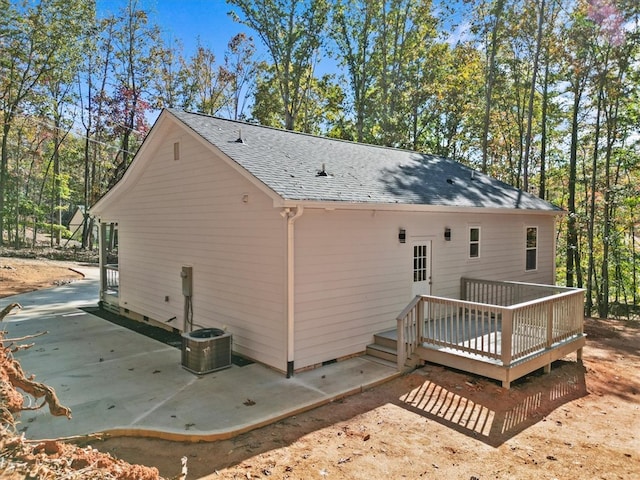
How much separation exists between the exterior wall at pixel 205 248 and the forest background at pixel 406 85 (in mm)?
12283

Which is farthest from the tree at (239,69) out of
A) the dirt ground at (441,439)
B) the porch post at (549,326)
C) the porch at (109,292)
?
the dirt ground at (441,439)

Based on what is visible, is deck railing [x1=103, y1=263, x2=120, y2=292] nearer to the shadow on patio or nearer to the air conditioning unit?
the air conditioning unit

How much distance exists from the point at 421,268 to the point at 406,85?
16121mm

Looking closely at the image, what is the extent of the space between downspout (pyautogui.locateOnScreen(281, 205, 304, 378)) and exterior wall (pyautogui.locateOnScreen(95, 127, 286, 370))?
120 millimetres

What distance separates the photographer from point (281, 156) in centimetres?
775

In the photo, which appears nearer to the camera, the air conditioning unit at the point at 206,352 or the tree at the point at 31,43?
the air conditioning unit at the point at 206,352

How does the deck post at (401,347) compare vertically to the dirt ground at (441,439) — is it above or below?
above

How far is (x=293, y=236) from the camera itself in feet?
20.0

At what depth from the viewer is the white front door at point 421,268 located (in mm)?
8117

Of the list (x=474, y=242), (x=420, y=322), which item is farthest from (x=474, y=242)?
(x=420, y=322)

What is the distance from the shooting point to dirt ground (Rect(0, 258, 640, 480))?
12.9ft

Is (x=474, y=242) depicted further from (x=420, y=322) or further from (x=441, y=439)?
(x=441, y=439)

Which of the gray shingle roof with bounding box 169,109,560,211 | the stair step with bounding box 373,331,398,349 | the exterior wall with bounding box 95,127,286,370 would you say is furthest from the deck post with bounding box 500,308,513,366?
the exterior wall with bounding box 95,127,286,370

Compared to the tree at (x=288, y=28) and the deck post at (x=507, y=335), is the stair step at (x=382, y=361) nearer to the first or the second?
the deck post at (x=507, y=335)
